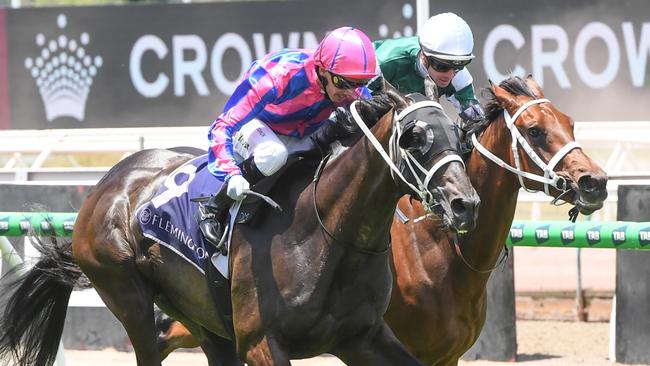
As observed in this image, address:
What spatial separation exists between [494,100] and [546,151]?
0.39 metres

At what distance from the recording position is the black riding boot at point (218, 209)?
15.2ft

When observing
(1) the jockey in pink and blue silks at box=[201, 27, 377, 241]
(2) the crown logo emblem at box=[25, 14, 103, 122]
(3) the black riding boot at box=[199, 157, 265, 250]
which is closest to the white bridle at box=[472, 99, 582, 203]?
(1) the jockey in pink and blue silks at box=[201, 27, 377, 241]

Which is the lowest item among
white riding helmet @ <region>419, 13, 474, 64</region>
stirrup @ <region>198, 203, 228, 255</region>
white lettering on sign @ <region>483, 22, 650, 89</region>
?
stirrup @ <region>198, 203, 228, 255</region>

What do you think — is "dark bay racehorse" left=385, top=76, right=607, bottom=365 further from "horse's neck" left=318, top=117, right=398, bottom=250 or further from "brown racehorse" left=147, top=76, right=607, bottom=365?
"horse's neck" left=318, top=117, right=398, bottom=250

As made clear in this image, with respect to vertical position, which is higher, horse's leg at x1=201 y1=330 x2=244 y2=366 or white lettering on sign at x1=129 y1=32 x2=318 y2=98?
white lettering on sign at x1=129 y1=32 x2=318 y2=98

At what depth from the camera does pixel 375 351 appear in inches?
177

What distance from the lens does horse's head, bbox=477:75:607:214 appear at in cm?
473

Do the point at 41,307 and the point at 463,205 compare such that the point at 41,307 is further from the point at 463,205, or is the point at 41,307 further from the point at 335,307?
the point at 463,205

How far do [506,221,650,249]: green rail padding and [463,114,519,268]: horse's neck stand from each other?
1148 mm

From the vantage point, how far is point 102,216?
5.42 m

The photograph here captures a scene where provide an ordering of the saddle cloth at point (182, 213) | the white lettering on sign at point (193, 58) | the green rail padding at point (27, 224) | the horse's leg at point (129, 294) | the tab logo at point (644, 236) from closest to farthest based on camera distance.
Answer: the saddle cloth at point (182, 213) → the horse's leg at point (129, 294) → the tab logo at point (644, 236) → the green rail padding at point (27, 224) → the white lettering on sign at point (193, 58)

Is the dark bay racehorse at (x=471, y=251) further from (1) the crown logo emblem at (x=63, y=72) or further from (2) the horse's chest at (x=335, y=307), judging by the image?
(1) the crown logo emblem at (x=63, y=72)

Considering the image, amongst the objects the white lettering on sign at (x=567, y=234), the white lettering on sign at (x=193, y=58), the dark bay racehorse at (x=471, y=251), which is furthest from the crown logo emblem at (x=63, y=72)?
the dark bay racehorse at (x=471, y=251)

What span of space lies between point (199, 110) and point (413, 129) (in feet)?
29.9
